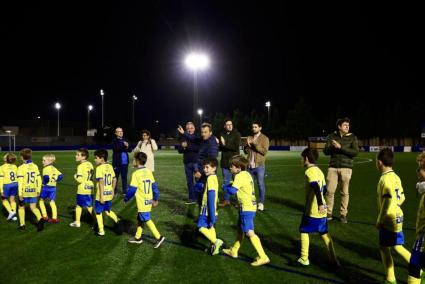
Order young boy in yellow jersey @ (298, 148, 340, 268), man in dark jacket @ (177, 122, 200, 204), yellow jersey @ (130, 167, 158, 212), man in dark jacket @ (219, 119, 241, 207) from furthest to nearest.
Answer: man in dark jacket @ (177, 122, 200, 204) → man in dark jacket @ (219, 119, 241, 207) → yellow jersey @ (130, 167, 158, 212) → young boy in yellow jersey @ (298, 148, 340, 268)

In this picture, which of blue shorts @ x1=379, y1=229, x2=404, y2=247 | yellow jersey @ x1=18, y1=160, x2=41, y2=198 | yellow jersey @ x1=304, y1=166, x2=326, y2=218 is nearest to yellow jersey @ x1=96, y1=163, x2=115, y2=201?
yellow jersey @ x1=18, y1=160, x2=41, y2=198

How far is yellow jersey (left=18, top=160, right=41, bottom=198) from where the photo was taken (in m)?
7.18

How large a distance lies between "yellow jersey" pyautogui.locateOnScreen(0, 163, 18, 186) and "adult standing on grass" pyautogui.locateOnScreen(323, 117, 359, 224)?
20.9ft

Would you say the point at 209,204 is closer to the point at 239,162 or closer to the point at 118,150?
the point at 239,162

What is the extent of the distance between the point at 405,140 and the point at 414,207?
62.1 metres

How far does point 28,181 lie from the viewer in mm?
7188

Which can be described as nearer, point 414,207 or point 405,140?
point 414,207

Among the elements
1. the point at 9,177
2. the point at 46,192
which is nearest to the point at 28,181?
the point at 46,192

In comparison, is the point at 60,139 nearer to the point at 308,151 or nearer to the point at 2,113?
the point at 2,113

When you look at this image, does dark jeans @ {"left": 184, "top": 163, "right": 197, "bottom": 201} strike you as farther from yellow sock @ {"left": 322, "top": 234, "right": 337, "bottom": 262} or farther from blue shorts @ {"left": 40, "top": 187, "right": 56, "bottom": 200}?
yellow sock @ {"left": 322, "top": 234, "right": 337, "bottom": 262}

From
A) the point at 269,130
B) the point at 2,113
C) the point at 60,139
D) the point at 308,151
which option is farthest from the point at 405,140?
the point at 2,113

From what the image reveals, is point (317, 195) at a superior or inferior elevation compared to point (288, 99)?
inferior

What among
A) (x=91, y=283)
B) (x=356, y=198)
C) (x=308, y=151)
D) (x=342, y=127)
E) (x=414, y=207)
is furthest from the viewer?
(x=356, y=198)

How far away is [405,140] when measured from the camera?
65250 millimetres
